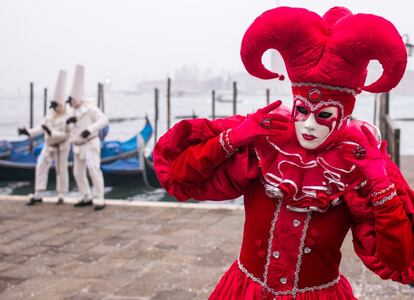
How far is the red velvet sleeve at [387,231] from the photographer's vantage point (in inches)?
61.9

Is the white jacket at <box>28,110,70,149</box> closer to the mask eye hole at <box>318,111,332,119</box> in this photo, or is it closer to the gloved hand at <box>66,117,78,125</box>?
the gloved hand at <box>66,117,78,125</box>

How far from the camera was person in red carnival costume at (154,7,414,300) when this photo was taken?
159cm

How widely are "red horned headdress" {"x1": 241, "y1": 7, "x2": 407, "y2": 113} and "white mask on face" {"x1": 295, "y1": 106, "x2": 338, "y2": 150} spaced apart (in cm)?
8

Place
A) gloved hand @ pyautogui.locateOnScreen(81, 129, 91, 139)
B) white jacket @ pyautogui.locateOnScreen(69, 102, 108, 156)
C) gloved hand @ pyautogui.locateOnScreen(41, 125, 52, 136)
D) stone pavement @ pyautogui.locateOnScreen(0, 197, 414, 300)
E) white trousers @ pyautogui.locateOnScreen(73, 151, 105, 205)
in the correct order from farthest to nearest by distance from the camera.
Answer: gloved hand @ pyautogui.locateOnScreen(41, 125, 52, 136) → white trousers @ pyautogui.locateOnScreen(73, 151, 105, 205) → white jacket @ pyautogui.locateOnScreen(69, 102, 108, 156) → gloved hand @ pyautogui.locateOnScreen(81, 129, 91, 139) → stone pavement @ pyautogui.locateOnScreen(0, 197, 414, 300)

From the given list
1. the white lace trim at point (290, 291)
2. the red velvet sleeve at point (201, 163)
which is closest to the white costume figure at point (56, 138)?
the red velvet sleeve at point (201, 163)

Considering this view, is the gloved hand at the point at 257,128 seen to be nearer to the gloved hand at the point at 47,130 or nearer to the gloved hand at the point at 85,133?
the gloved hand at the point at 85,133

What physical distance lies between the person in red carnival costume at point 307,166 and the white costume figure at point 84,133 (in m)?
4.67

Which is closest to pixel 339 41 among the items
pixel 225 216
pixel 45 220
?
pixel 225 216

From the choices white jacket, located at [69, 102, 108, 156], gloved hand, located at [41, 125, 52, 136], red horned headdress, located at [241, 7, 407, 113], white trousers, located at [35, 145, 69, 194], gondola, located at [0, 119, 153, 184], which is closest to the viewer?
red horned headdress, located at [241, 7, 407, 113]

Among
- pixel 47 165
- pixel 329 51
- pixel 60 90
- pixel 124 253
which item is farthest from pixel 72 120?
pixel 329 51

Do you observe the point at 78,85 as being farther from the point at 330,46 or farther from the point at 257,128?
the point at 330,46

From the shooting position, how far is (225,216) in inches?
234

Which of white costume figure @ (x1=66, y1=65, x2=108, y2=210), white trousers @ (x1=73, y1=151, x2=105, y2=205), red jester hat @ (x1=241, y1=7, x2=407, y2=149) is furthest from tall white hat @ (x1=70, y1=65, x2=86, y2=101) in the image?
red jester hat @ (x1=241, y1=7, x2=407, y2=149)

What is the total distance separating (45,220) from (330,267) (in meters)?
4.62
